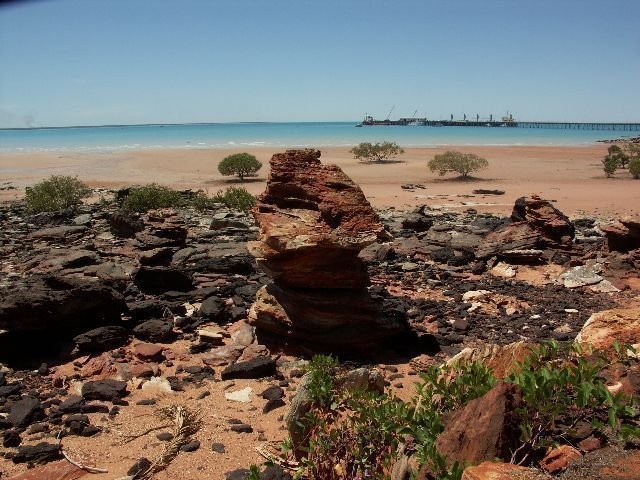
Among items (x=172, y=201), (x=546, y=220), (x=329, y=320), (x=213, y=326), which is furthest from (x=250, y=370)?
(x=172, y=201)

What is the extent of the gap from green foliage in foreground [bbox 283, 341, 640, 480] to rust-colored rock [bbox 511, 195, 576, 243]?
982cm

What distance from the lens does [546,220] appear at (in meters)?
13.7

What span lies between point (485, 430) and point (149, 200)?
18.2 m

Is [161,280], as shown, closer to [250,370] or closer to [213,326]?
[213,326]

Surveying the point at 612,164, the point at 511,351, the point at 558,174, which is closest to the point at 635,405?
the point at 511,351

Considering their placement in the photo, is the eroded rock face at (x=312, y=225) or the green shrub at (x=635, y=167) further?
the green shrub at (x=635, y=167)

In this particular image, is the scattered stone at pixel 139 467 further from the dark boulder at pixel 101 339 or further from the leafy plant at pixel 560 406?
the leafy plant at pixel 560 406

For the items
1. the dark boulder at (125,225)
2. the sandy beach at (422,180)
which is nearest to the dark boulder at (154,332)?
the dark boulder at (125,225)

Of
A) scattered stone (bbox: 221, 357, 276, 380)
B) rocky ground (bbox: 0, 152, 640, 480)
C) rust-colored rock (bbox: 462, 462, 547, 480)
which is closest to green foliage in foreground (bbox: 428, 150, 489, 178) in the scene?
rocky ground (bbox: 0, 152, 640, 480)

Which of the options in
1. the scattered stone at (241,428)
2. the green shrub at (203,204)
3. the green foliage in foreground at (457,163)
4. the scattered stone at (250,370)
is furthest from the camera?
the green foliage in foreground at (457,163)

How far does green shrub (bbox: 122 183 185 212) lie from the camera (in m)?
19.5

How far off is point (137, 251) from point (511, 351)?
35.2 ft

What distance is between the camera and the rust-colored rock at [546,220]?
13398mm

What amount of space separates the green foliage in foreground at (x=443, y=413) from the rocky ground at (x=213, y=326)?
401 millimetres
